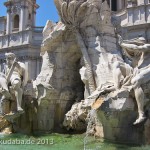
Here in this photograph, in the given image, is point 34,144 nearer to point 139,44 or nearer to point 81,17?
point 139,44

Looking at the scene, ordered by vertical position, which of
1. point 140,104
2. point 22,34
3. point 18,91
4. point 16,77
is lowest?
point 140,104

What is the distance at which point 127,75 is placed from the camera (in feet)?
21.4

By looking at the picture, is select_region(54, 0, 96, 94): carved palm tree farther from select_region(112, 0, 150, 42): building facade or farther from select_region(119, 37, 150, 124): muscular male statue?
select_region(112, 0, 150, 42): building facade

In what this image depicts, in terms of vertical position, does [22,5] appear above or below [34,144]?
above

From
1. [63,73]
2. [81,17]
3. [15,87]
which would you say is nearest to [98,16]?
[81,17]

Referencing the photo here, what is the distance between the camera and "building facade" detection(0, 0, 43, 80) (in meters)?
34.3

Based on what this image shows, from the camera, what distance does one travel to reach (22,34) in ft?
117

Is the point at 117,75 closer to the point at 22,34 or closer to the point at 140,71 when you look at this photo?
the point at 140,71

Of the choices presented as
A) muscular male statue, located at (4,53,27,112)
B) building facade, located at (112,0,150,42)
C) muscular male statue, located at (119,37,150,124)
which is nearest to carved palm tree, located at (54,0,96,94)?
muscular male statue, located at (119,37,150,124)

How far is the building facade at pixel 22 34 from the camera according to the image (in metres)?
34.3

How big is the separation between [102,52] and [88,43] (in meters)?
0.52

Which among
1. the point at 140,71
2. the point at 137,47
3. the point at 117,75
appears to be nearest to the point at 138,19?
the point at 137,47

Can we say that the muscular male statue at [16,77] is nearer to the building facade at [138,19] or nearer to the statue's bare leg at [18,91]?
the statue's bare leg at [18,91]

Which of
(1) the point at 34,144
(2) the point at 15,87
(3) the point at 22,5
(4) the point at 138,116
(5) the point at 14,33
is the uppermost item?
(3) the point at 22,5
